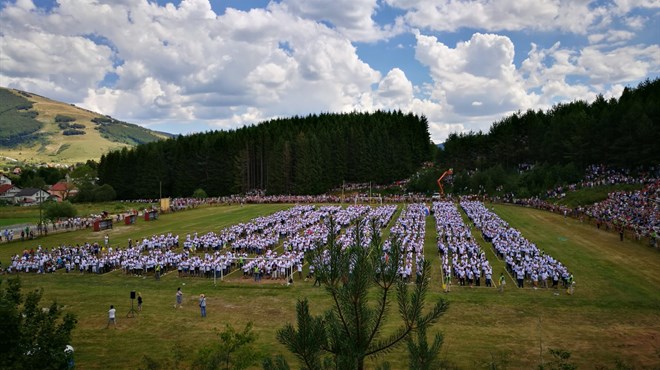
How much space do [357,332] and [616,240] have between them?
3900 cm

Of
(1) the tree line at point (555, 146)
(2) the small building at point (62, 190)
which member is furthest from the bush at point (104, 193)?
(1) the tree line at point (555, 146)

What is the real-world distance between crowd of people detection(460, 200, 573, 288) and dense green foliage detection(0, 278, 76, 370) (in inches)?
899

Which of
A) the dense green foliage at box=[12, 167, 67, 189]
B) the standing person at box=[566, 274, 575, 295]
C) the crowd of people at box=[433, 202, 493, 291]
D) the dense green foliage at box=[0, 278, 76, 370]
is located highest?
the dense green foliage at box=[12, 167, 67, 189]

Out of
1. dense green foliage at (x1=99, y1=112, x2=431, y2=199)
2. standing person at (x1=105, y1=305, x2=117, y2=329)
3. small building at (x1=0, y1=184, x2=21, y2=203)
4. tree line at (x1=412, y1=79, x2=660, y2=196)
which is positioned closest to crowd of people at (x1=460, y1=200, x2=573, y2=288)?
standing person at (x1=105, y1=305, x2=117, y2=329)

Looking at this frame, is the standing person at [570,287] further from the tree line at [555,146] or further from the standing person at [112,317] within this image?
the tree line at [555,146]

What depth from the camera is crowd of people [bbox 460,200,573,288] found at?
26094 millimetres

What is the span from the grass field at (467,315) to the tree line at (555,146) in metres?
30.7

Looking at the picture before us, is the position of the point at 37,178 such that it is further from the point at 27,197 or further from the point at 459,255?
the point at 459,255

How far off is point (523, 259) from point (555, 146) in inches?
2028

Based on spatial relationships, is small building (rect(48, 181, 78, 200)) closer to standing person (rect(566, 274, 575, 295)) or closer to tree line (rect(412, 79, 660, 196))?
tree line (rect(412, 79, 660, 196))

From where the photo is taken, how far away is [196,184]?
98.9 m

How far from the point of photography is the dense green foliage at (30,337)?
9.48 m

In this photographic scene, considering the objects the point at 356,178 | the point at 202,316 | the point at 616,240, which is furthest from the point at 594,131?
the point at 202,316

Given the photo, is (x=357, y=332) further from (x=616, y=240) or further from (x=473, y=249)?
(x=616, y=240)
